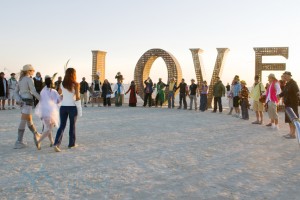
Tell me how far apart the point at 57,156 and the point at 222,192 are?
3201 millimetres

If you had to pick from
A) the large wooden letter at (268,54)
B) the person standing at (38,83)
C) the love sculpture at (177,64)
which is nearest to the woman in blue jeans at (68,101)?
the person standing at (38,83)

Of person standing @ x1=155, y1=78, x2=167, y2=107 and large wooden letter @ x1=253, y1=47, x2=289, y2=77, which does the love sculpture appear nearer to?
large wooden letter @ x1=253, y1=47, x2=289, y2=77

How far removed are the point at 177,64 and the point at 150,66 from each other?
200 cm

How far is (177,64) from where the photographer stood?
1870 centimetres

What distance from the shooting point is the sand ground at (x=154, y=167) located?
409 cm

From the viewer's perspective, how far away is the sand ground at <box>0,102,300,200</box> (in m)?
4.09

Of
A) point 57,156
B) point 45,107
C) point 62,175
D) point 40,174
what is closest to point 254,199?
point 62,175

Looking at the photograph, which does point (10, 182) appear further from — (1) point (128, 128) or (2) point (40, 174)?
(1) point (128, 128)

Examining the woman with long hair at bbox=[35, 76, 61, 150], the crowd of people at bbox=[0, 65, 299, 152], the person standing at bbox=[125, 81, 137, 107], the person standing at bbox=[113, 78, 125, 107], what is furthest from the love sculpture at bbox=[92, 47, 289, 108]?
the woman with long hair at bbox=[35, 76, 61, 150]

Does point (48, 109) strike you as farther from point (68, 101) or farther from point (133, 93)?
point (133, 93)

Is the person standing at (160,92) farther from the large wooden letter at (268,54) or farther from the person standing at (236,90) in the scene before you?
the person standing at (236,90)

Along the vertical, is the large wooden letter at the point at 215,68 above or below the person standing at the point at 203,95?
above

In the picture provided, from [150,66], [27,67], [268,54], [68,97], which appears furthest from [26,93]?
[268,54]

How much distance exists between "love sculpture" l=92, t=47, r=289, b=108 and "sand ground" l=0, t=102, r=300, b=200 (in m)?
8.92
